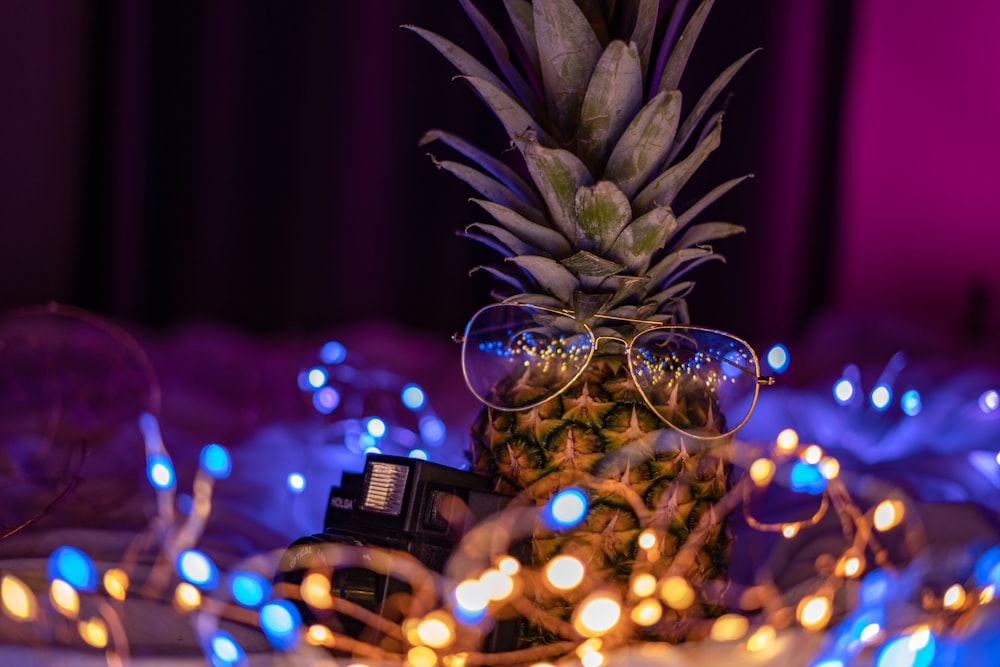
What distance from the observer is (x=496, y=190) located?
2.38 ft

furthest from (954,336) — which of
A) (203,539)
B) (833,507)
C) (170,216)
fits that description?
(170,216)

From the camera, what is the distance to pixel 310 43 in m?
2.54

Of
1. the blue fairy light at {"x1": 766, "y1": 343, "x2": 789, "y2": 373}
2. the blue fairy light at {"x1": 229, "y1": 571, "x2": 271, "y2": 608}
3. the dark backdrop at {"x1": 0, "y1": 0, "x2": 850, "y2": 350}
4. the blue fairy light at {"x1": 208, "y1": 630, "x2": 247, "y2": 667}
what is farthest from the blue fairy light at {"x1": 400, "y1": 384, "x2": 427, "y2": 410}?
the dark backdrop at {"x1": 0, "y1": 0, "x2": 850, "y2": 350}

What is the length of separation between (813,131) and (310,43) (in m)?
1.47

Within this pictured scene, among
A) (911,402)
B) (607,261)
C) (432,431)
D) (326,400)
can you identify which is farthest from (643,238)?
(326,400)

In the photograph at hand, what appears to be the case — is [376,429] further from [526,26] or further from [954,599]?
[954,599]

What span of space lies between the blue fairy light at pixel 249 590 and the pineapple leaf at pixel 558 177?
36 cm

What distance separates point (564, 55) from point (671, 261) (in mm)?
188

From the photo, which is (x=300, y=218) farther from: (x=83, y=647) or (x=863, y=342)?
(x=83, y=647)

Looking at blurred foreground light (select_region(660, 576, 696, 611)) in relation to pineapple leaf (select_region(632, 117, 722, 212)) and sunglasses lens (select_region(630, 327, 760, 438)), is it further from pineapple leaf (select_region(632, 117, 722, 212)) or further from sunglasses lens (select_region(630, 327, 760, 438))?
pineapple leaf (select_region(632, 117, 722, 212))

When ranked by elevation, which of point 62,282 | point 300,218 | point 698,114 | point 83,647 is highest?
point 698,114

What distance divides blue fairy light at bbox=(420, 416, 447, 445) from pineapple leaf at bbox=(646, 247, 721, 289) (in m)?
0.54

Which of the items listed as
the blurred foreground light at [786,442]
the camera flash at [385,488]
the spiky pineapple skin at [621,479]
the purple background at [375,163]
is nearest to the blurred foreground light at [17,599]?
the camera flash at [385,488]

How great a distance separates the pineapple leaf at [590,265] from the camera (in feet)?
2.15
